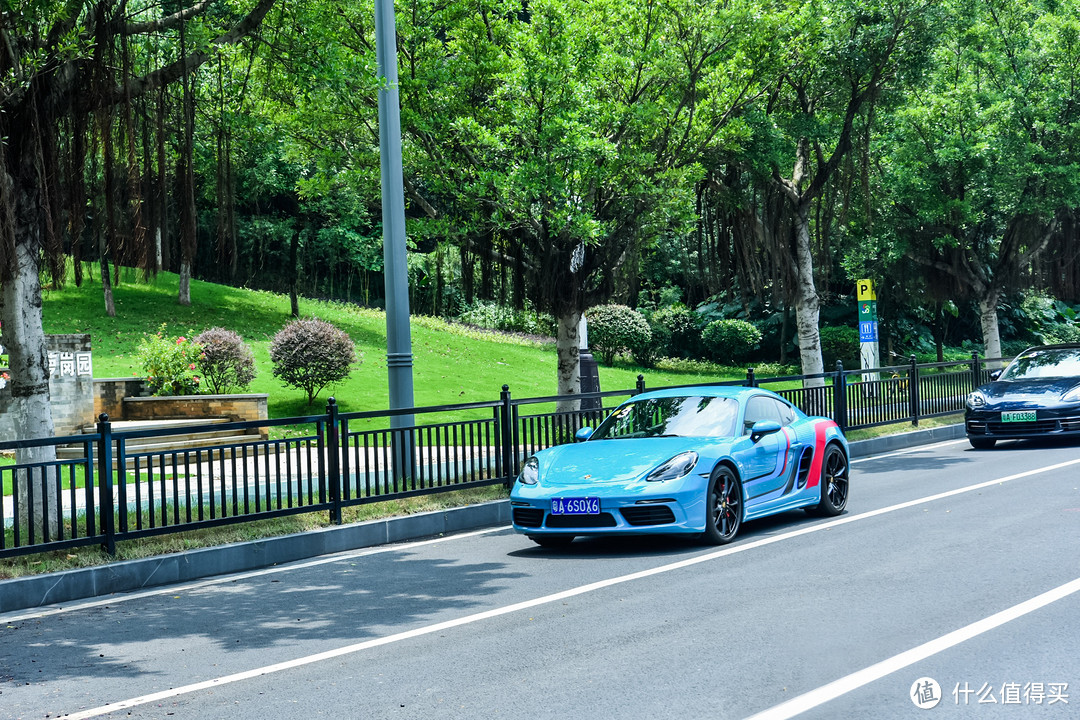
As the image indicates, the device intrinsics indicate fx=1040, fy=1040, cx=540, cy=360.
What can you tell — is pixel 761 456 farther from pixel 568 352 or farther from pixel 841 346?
pixel 841 346

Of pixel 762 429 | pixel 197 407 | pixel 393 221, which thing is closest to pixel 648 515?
pixel 762 429

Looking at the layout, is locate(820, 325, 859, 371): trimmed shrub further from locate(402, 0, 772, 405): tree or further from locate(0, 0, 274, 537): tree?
locate(0, 0, 274, 537): tree

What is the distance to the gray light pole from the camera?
1267 cm

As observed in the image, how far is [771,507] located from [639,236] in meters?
9.00

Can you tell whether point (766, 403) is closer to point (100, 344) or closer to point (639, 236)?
point (639, 236)

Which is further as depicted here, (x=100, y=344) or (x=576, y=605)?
(x=100, y=344)

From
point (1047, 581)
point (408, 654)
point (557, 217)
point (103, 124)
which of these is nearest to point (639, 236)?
point (557, 217)

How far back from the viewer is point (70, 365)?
63.7 feet

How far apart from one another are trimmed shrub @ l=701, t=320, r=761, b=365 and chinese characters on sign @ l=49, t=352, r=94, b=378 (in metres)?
24.4

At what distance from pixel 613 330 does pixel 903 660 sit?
104ft

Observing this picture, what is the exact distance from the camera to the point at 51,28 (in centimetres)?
1009

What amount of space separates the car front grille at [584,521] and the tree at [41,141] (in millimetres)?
4558

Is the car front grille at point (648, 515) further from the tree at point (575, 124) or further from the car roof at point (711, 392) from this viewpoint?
the tree at point (575, 124)

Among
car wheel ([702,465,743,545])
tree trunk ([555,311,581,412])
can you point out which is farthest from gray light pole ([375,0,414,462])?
tree trunk ([555,311,581,412])
